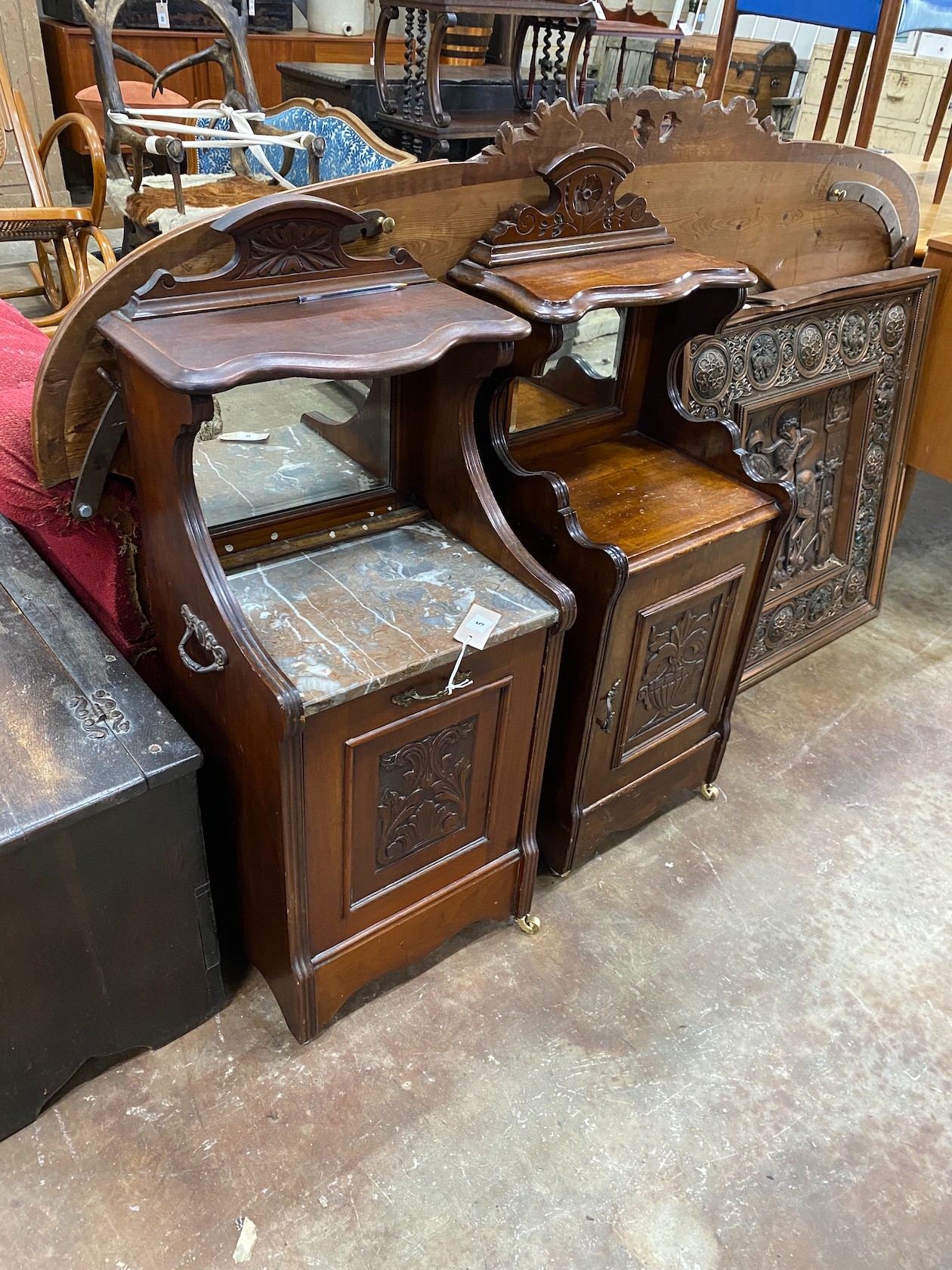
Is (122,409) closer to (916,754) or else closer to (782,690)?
(782,690)

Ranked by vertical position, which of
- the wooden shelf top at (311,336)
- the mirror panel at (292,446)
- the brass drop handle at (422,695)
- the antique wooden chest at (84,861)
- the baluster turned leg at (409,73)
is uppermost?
the baluster turned leg at (409,73)

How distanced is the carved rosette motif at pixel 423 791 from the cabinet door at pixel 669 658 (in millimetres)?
343

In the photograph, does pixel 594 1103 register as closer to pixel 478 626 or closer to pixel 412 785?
pixel 412 785

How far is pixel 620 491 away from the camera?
1840 mm

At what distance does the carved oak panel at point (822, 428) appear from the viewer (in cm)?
221

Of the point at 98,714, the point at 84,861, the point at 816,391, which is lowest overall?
the point at 84,861

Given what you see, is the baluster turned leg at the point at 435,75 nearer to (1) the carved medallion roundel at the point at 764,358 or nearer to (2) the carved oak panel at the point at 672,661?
(1) the carved medallion roundel at the point at 764,358

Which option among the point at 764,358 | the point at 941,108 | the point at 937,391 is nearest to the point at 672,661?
the point at 764,358

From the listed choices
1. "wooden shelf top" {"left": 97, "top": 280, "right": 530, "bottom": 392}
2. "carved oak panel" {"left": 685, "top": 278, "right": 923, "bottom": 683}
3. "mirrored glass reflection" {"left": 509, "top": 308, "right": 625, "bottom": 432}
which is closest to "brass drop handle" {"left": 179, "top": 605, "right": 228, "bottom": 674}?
"wooden shelf top" {"left": 97, "top": 280, "right": 530, "bottom": 392}

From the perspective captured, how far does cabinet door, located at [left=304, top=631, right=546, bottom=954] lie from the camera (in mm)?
1359

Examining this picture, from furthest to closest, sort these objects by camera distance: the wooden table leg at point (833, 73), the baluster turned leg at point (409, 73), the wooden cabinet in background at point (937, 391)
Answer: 1. the baluster turned leg at point (409, 73)
2. the wooden table leg at point (833, 73)
3. the wooden cabinet in background at point (937, 391)

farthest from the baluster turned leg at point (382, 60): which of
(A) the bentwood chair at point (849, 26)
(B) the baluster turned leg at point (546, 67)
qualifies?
(A) the bentwood chair at point (849, 26)

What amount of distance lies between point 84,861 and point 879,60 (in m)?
3.05

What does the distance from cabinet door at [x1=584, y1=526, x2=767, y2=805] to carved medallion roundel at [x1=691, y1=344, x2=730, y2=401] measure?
17.7 inches
